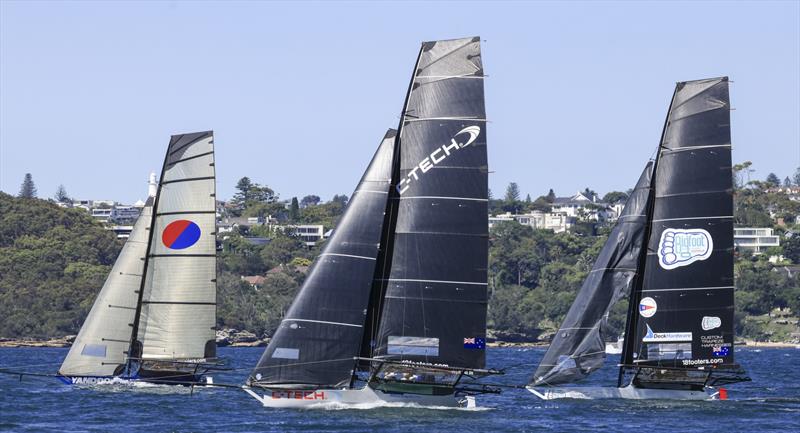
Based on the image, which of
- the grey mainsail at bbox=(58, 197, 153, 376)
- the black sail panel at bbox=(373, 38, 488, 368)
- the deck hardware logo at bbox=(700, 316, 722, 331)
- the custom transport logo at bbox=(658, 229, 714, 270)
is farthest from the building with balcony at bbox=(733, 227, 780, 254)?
the black sail panel at bbox=(373, 38, 488, 368)

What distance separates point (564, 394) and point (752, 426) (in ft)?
22.0

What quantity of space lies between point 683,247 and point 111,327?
1653 cm

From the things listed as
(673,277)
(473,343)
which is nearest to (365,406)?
(473,343)

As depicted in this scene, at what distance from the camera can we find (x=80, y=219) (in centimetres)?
16212

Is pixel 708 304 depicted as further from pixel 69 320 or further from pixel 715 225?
pixel 69 320

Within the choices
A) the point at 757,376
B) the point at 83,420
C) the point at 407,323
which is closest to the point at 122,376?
the point at 83,420

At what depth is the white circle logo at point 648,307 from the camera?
1735 inches

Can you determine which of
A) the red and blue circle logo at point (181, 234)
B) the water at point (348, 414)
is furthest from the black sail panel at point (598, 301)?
the red and blue circle logo at point (181, 234)

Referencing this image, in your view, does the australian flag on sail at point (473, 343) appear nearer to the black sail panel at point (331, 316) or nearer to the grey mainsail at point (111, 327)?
the black sail panel at point (331, 316)

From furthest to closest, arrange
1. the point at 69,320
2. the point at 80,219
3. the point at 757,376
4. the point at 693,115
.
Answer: the point at 80,219 → the point at 69,320 → the point at 757,376 → the point at 693,115

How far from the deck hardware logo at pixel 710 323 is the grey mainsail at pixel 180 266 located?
14028mm

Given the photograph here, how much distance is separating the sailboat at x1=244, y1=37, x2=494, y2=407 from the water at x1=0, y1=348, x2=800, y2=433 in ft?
3.10

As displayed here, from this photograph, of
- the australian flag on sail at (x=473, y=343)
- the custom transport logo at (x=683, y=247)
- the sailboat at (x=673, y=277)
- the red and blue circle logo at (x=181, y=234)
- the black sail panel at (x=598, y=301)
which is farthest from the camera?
the red and blue circle logo at (x=181, y=234)

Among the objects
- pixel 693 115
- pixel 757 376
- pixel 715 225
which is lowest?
pixel 757 376
